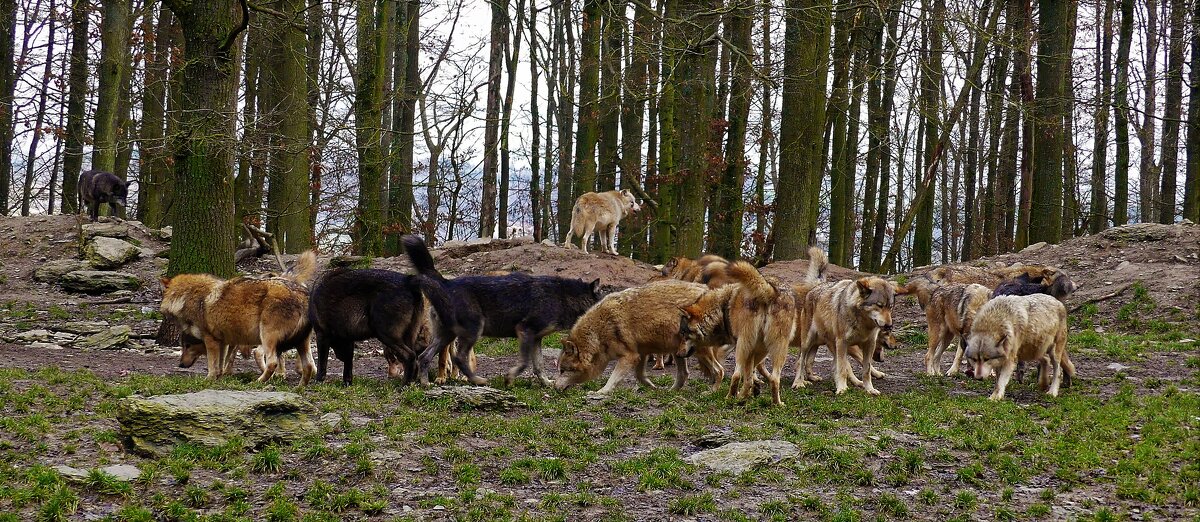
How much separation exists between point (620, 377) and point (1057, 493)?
4.87 m

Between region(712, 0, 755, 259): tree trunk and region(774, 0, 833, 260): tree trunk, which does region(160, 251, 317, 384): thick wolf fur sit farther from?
region(712, 0, 755, 259): tree trunk

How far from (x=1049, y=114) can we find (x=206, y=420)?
20.3 m

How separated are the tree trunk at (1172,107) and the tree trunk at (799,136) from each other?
39.2 feet

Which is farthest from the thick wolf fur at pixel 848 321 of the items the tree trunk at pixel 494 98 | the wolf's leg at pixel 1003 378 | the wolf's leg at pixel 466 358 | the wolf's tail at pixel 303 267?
the tree trunk at pixel 494 98

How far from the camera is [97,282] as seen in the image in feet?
60.1

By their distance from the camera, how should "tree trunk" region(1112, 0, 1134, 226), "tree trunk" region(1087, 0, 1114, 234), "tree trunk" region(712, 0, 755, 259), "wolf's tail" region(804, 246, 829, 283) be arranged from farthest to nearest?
"tree trunk" region(1087, 0, 1114, 234) < "tree trunk" region(1112, 0, 1134, 226) < "tree trunk" region(712, 0, 755, 259) < "wolf's tail" region(804, 246, 829, 283)

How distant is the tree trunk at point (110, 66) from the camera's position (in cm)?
2150

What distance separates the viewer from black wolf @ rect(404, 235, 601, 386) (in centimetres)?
1070

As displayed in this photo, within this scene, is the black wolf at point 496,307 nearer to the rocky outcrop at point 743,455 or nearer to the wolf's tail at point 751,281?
the wolf's tail at point 751,281

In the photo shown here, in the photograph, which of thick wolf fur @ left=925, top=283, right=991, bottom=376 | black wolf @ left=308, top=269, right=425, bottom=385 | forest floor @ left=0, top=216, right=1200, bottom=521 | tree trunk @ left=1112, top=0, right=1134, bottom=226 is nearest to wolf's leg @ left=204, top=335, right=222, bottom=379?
forest floor @ left=0, top=216, right=1200, bottom=521

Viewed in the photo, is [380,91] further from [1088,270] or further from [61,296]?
[1088,270]

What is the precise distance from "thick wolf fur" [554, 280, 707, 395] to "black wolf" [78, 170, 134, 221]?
54.0ft

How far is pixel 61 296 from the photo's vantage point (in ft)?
58.9

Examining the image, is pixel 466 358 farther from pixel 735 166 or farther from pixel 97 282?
pixel 735 166
